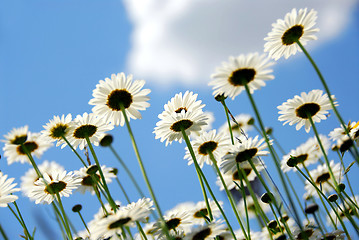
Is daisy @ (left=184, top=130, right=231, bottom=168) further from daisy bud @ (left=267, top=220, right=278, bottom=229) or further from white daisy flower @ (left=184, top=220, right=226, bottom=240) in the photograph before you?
white daisy flower @ (left=184, top=220, right=226, bottom=240)

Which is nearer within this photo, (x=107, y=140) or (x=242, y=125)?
(x=107, y=140)

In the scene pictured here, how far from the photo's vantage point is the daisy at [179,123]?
7.93 feet

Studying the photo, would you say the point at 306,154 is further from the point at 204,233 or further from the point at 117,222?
the point at 117,222

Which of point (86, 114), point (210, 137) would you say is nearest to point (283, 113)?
point (210, 137)

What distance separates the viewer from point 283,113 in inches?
102

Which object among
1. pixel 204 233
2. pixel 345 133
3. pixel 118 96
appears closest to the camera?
pixel 204 233

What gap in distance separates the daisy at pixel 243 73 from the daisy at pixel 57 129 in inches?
43.8

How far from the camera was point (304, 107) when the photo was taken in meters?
2.57

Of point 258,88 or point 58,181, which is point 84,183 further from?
point 258,88

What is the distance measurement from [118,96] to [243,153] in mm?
839

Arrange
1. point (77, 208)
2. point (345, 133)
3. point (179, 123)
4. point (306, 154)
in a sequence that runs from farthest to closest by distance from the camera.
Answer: point (306, 154) < point (77, 208) < point (345, 133) < point (179, 123)

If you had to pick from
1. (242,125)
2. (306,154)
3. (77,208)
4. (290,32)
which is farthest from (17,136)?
(242,125)

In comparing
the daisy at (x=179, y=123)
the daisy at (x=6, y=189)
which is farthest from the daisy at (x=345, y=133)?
the daisy at (x=6, y=189)

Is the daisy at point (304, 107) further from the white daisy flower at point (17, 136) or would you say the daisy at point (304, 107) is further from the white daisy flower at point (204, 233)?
the white daisy flower at point (17, 136)
